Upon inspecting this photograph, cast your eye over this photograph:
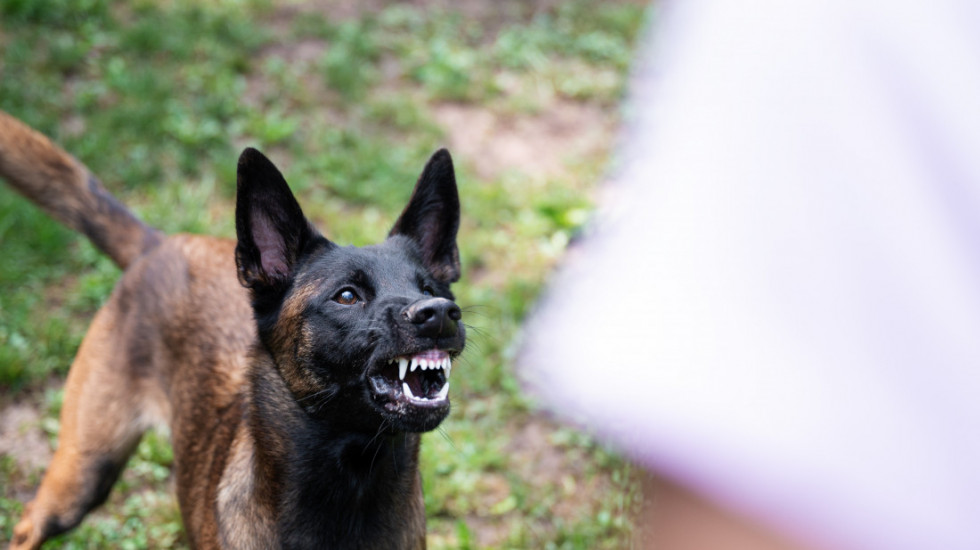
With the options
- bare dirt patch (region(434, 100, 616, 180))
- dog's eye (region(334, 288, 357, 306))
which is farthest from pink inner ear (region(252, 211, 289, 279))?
bare dirt patch (region(434, 100, 616, 180))

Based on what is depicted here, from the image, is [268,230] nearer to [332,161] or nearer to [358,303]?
[358,303]

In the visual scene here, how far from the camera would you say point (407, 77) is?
770 centimetres

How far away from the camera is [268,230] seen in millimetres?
3121

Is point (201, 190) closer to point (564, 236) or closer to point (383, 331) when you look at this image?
point (564, 236)

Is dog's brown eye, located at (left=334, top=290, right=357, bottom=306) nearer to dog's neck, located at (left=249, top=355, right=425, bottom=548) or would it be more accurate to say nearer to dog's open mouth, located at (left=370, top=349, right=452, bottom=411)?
dog's open mouth, located at (left=370, top=349, right=452, bottom=411)

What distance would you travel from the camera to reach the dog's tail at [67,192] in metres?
3.83

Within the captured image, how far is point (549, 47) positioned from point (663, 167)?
275 inches

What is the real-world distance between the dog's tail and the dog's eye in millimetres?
1578

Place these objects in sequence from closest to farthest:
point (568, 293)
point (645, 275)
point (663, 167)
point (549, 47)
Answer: point (645, 275)
point (663, 167)
point (568, 293)
point (549, 47)

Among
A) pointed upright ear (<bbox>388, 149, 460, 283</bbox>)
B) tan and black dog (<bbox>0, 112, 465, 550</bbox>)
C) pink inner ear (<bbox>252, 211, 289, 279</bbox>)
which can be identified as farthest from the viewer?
pointed upright ear (<bbox>388, 149, 460, 283</bbox>)

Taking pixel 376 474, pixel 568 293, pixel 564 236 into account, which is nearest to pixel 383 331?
pixel 376 474

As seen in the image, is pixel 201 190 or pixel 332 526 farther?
pixel 201 190

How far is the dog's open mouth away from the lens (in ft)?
8.78

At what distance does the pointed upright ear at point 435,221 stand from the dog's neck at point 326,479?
2.34 ft
